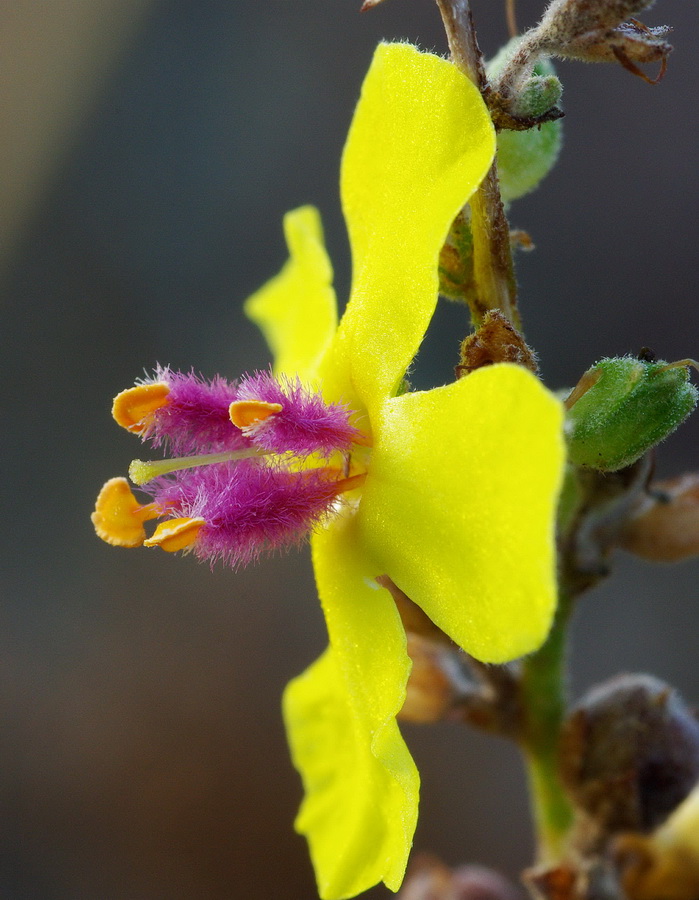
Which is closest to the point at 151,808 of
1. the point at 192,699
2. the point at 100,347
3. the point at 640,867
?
the point at 192,699

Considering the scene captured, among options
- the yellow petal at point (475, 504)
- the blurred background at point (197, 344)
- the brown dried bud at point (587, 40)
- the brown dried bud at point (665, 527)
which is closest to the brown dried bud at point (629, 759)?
the brown dried bud at point (665, 527)

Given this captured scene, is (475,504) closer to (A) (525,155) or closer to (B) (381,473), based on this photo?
(B) (381,473)

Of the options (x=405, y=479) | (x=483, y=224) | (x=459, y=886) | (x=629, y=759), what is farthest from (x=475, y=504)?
(x=459, y=886)

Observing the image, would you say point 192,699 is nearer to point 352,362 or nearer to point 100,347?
point 100,347

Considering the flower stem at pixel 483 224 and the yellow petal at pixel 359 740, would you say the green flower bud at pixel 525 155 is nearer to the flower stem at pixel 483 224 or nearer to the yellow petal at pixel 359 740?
the flower stem at pixel 483 224

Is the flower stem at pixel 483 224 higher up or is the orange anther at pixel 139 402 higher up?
the flower stem at pixel 483 224

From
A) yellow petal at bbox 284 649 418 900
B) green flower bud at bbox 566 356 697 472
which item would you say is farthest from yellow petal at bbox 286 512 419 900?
green flower bud at bbox 566 356 697 472

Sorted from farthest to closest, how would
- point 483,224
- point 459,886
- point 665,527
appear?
point 459,886, point 665,527, point 483,224
